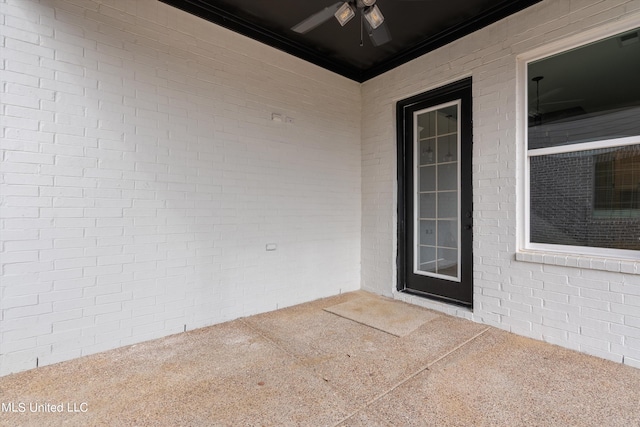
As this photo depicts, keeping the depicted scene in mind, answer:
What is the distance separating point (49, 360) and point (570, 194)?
14.1 ft

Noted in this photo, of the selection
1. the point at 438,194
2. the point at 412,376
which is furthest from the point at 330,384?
the point at 438,194

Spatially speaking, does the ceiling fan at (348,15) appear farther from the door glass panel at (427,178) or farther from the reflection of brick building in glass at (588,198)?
the reflection of brick building in glass at (588,198)

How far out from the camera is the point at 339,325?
2.98m

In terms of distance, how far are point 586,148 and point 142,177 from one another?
3.72 m

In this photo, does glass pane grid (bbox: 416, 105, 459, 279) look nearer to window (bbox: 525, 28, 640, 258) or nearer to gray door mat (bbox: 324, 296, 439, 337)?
gray door mat (bbox: 324, 296, 439, 337)

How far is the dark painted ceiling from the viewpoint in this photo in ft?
9.32

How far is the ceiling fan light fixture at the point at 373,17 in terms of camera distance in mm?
2393

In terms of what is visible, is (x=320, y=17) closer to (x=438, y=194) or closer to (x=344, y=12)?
(x=344, y=12)

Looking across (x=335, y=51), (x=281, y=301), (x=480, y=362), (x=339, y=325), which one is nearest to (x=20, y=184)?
(x=281, y=301)

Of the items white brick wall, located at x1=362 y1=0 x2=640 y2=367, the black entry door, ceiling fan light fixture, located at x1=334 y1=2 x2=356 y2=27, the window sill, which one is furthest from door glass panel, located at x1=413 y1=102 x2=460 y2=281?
ceiling fan light fixture, located at x1=334 y1=2 x2=356 y2=27

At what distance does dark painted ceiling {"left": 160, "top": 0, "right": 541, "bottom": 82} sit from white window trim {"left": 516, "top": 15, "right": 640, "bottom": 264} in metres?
0.48

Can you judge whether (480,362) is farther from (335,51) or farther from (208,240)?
(335,51)

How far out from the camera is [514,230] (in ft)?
9.17

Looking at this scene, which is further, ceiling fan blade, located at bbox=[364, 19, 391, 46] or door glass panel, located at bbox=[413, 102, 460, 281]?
door glass panel, located at bbox=[413, 102, 460, 281]
